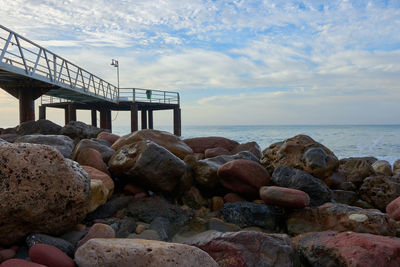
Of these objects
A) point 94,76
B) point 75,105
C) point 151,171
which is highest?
point 94,76

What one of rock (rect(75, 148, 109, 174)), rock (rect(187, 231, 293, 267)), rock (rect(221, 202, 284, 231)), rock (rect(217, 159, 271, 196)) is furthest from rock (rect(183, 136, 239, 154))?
rock (rect(187, 231, 293, 267))

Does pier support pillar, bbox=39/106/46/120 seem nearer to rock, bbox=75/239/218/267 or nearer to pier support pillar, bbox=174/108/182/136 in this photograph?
pier support pillar, bbox=174/108/182/136

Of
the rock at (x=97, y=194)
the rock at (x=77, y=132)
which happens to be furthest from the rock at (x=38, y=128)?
the rock at (x=97, y=194)

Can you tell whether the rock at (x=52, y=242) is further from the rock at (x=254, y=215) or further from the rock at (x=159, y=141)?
the rock at (x=159, y=141)

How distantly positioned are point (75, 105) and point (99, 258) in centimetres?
2470

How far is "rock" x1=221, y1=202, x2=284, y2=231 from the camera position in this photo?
13.9 feet

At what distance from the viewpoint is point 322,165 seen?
18.8ft

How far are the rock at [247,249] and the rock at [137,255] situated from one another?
12.9 inches

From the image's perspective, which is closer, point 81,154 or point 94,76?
point 81,154

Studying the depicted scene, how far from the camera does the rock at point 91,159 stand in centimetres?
480

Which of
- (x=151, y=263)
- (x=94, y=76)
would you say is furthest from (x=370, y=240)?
(x=94, y=76)

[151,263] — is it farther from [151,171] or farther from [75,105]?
[75,105]

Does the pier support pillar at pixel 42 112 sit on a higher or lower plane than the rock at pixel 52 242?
higher

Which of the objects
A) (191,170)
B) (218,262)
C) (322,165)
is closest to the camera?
(218,262)
